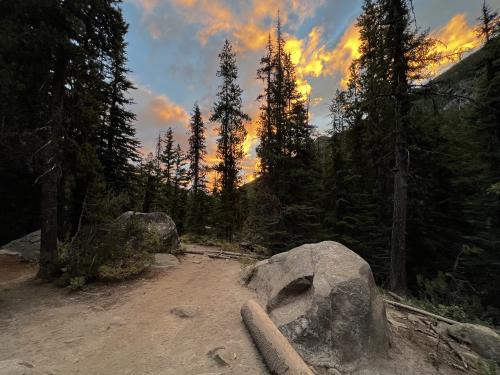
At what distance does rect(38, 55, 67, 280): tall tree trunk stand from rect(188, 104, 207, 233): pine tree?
15201 millimetres

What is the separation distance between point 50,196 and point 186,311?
22.5ft

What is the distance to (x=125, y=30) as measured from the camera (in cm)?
1098

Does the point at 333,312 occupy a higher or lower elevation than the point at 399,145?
lower

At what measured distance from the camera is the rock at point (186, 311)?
6534 mm

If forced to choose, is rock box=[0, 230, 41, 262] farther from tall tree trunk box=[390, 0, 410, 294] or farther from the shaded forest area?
tall tree trunk box=[390, 0, 410, 294]

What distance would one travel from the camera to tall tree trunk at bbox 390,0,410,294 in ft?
36.7

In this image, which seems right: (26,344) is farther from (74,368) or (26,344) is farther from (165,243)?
(165,243)

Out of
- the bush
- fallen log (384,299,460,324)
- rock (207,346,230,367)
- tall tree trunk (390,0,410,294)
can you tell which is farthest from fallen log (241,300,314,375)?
tall tree trunk (390,0,410,294)

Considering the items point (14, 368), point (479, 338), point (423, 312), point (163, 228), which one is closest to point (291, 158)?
point (163, 228)

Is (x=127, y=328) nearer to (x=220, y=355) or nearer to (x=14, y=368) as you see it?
(x=14, y=368)

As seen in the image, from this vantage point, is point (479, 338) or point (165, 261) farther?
point (165, 261)

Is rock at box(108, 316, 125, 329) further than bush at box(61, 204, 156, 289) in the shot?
Result: No

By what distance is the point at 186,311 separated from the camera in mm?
6695

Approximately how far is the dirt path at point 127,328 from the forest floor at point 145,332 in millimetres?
18
